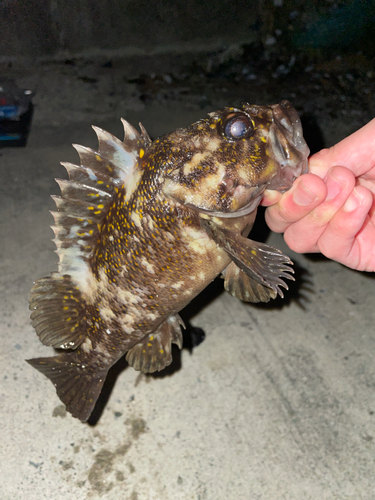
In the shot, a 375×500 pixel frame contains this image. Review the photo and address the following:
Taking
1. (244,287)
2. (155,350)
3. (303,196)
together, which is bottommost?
(155,350)

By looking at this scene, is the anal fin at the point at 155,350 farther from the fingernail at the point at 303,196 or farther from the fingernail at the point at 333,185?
the fingernail at the point at 333,185

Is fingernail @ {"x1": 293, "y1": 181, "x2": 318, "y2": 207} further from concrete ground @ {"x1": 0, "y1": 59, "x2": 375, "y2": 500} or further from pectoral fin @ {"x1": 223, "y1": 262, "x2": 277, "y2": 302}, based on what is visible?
concrete ground @ {"x1": 0, "y1": 59, "x2": 375, "y2": 500}

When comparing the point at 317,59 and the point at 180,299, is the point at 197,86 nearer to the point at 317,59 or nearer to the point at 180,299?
the point at 317,59

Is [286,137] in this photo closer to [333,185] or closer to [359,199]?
[333,185]

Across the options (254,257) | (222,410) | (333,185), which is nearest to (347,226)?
(333,185)

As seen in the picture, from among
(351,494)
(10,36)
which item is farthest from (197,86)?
(351,494)

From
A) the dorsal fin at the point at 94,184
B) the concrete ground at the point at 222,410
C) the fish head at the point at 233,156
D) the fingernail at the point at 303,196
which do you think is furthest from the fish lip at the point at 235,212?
the concrete ground at the point at 222,410
